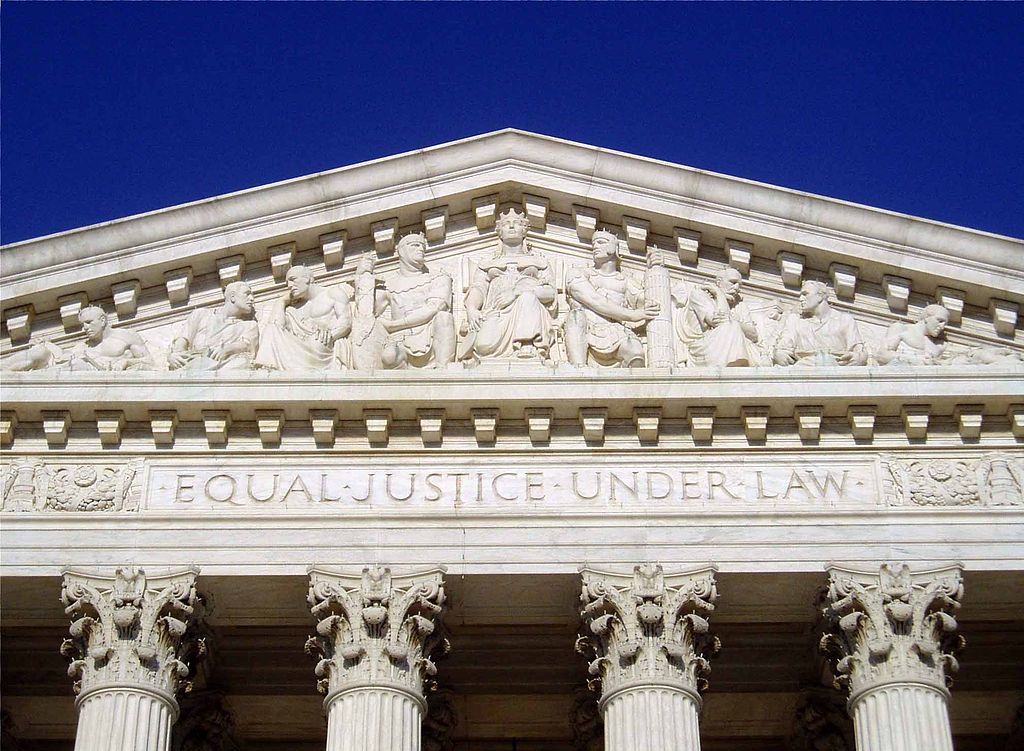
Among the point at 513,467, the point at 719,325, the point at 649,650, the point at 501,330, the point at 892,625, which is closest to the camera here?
the point at 649,650

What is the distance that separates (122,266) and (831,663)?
1164 cm

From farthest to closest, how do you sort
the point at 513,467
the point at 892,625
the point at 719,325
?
the point at 719,325 < the point at 513,467 < the point at 892,625

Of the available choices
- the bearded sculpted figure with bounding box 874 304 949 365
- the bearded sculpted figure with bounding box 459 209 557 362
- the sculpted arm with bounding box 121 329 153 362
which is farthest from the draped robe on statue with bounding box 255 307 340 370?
the bearded sculpted figure with bounding box 874 304 949 365

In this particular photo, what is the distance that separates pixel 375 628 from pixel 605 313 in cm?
592

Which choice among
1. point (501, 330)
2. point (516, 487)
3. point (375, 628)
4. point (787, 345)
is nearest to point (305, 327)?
point (501, 330)

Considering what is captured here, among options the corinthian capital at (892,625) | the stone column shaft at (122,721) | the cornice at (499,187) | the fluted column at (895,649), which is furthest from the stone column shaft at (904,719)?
the stone column shaft at (122,721)

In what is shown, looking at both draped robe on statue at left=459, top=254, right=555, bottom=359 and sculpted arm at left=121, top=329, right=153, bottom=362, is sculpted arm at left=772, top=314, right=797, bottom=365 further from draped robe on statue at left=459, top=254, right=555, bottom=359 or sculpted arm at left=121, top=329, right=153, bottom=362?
sculpted arm at left=121, top=329, right=153, bottom=362

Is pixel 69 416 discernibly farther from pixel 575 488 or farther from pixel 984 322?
pixel 984 322

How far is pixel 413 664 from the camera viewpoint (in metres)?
27.0

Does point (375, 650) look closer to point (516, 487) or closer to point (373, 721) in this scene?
point (373, 721)

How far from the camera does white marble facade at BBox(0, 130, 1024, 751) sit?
2722cm

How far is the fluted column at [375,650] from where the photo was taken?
26.5 metres

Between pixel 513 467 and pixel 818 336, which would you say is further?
pixel 818 336

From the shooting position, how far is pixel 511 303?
97.9 feet
